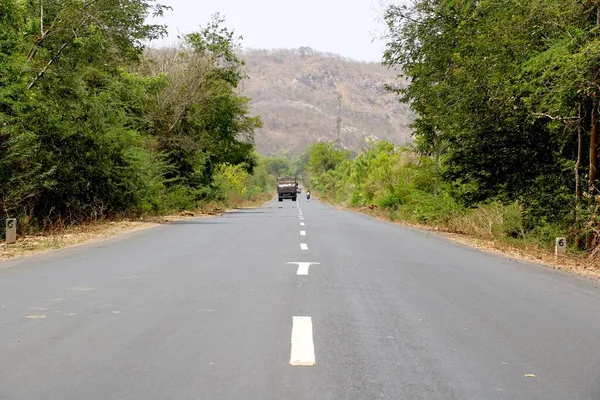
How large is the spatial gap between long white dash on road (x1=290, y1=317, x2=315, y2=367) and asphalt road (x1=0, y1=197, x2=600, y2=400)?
0.02 m

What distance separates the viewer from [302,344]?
5180 millimetres

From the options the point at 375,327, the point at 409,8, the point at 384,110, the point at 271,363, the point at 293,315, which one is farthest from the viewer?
the point at 384,110

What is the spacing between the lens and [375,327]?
5926 mm

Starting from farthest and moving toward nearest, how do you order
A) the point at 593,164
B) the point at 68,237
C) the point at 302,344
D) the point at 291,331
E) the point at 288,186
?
the point at 288,186 < the point at 68,237 < the point at 593,164 < the point at 291,331 < the point at 302,344

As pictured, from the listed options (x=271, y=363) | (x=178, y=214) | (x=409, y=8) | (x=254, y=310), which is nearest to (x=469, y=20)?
(x=409, y=8)

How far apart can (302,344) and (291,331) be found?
51 centimetres

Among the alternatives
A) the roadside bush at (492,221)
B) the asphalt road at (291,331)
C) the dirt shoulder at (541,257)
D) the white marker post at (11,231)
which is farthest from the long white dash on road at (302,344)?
the roadside bush at (492,221)

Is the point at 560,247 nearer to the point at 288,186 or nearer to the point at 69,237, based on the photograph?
the point at 69,237

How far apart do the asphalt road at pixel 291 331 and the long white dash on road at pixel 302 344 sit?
2 cm

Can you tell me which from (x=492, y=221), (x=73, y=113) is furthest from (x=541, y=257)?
(x=73, y=113)

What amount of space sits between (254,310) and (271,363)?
205 cm

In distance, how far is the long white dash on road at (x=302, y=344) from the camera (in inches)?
183

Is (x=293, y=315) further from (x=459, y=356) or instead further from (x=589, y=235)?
(x=589, y=235)

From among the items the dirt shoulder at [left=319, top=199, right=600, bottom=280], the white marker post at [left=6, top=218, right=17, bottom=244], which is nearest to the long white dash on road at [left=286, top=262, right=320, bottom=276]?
the dirt shoulder at [left=319, top=199, right=600, bottom=280]
